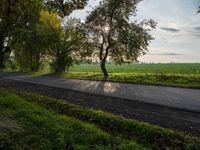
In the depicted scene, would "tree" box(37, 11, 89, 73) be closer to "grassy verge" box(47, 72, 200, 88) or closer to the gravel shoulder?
"grassy verge" box(47, 72, 200, 88)

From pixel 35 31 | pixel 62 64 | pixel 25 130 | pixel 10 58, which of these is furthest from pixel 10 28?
pixel 25 130

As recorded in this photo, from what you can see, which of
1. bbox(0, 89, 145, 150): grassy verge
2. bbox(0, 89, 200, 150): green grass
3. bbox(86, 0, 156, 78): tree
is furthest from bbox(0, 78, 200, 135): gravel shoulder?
bbox(86, 0, 156, 78): tree

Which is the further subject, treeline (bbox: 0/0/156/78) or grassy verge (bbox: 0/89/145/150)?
treeline (bbox: 0/0/156/78)

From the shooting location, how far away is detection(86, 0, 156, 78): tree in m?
30.0

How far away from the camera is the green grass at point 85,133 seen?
749 cm

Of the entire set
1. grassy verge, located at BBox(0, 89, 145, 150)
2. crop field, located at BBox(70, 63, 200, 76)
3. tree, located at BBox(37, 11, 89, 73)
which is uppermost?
tree, located at BBox(37, 11, 89, 73)

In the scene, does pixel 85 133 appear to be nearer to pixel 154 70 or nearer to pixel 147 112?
pixel 147 112

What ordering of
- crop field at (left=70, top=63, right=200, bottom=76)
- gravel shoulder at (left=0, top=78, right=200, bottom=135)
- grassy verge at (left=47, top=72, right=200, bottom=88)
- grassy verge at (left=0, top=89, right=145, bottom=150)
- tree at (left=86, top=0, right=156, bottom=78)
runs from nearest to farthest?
grassy verge at (left=0, top=89, right=145, bottom=150)
gravel shoulder at (left=0, top=78, right=200, bottom=135)
grassy verge at (left=47, top=72, right=200, bottom=88)
tree at (left=86, top=0, right=156, bottom=78)
crop field at (left=70, top=63, right=200, bottom=76)

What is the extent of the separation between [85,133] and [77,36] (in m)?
27.7

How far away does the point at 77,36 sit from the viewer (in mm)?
35281

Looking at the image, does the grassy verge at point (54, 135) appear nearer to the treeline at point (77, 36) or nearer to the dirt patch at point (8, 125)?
the dirt patch at point (8, 125)

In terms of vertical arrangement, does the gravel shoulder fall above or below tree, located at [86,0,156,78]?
below

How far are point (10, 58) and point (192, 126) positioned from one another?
153 ft

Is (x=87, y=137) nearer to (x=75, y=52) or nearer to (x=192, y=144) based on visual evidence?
(x=192, y=144)
